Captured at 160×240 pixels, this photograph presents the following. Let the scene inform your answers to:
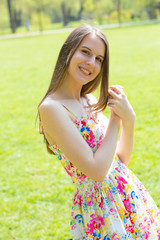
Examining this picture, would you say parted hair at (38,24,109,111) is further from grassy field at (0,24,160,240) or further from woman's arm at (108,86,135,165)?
grassy field at (0,24,160,240)

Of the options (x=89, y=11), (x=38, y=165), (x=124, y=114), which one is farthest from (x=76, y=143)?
(x=89, y=11)

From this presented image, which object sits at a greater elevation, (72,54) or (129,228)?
(72,54)

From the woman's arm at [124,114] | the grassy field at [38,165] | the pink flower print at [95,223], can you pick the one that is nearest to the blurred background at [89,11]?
the grassy field at [38,165]

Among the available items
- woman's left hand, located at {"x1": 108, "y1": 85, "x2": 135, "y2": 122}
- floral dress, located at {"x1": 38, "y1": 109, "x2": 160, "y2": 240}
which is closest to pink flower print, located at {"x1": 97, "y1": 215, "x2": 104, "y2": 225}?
floral dress, located at {"x1": 38, "y1": 109, "x2": 160, "y2": 240}

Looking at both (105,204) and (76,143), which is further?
→ (105,204)

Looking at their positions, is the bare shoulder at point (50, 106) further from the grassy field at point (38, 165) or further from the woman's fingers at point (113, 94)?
the grassy field at point (38, 165)

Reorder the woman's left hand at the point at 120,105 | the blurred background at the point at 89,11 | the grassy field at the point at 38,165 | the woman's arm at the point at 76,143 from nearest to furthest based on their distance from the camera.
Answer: the woman's arm at the point at 76,143 → the woman's left hand at the point at 120,105 → the grassy field at the point at 38,165 → the blurred background at the point at 89,11

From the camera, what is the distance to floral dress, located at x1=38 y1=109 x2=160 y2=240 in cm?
182

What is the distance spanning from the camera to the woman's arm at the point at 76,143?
170cm

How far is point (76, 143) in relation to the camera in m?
1.70

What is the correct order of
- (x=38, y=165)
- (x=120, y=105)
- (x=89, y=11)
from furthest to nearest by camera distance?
(x=89, y=11)
(x=38, y=165)
(x=120, y=105)

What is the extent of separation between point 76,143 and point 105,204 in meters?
0.39

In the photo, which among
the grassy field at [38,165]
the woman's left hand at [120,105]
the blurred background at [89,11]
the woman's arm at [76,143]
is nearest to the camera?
the woman's arm at [76,143]

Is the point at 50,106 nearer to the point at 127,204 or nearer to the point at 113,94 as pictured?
the point at 113,94
